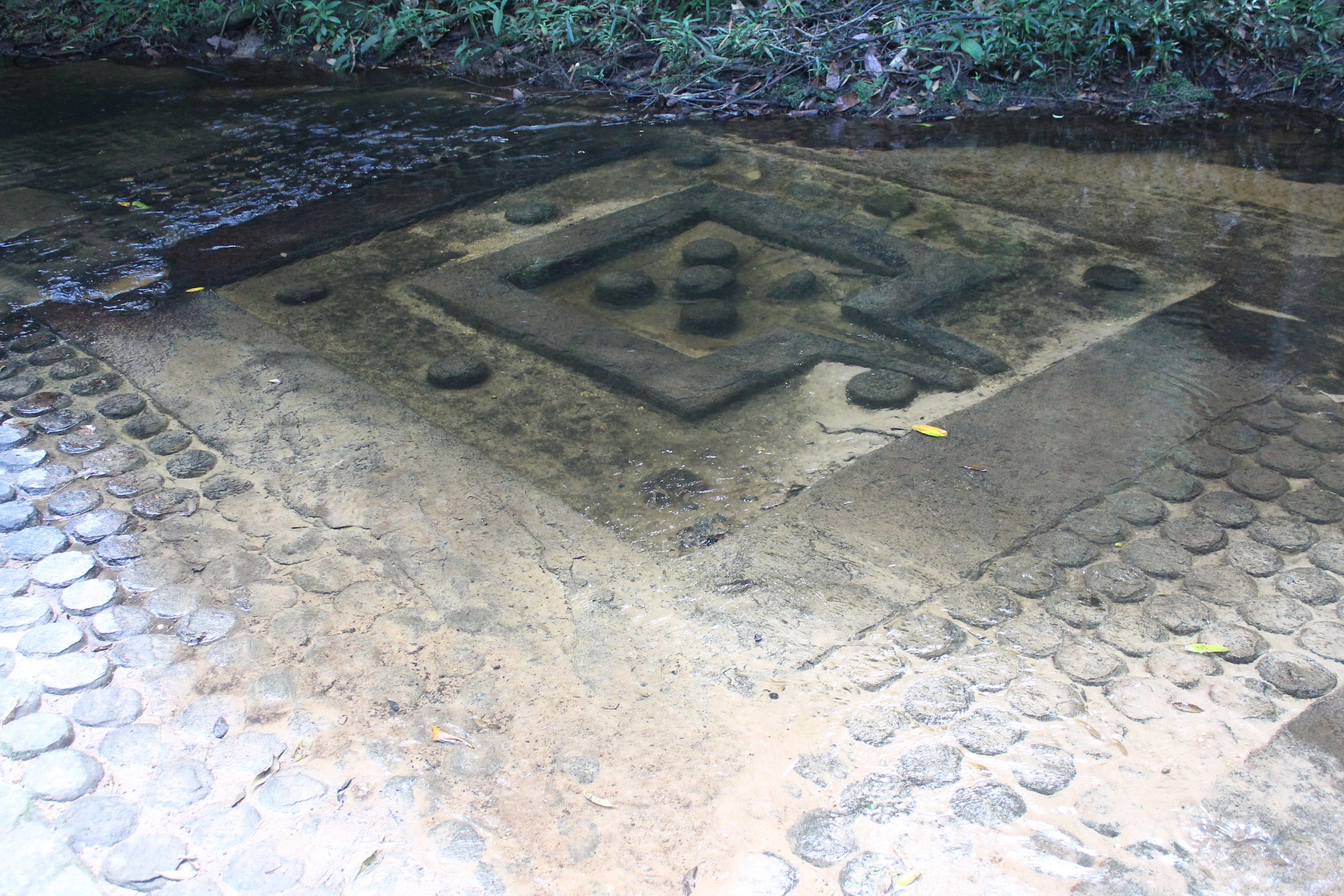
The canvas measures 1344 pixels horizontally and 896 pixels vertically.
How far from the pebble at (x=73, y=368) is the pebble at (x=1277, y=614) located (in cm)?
314

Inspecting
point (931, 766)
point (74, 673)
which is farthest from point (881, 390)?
point (74, 673)

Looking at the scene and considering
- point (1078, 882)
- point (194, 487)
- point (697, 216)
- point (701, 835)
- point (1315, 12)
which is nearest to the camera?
point (1078, 882)

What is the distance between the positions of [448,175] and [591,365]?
2016 millimetres

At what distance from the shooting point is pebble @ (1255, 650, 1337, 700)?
6.25 ft

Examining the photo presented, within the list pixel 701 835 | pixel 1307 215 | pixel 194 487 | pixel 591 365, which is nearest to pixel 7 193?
pixel 194 487

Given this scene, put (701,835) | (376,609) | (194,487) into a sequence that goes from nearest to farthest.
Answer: (701,835) < (376,609) < (194,487)

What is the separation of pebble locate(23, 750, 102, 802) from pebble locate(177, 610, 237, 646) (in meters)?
0.32

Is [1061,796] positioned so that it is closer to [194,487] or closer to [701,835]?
[701,835]

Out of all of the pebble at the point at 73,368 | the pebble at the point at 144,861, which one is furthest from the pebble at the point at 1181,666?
the pebble at the point at 73,368

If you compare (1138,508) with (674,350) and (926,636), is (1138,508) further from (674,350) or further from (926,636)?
(674,350)

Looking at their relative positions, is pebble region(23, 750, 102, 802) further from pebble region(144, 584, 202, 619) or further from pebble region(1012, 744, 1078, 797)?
pebble region(1012, 744, 1078, 797)

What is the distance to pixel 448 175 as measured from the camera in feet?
15.3

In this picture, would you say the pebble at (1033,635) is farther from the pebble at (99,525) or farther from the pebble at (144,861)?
the pebble at (99,525)

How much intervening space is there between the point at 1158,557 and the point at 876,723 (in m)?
0.82
